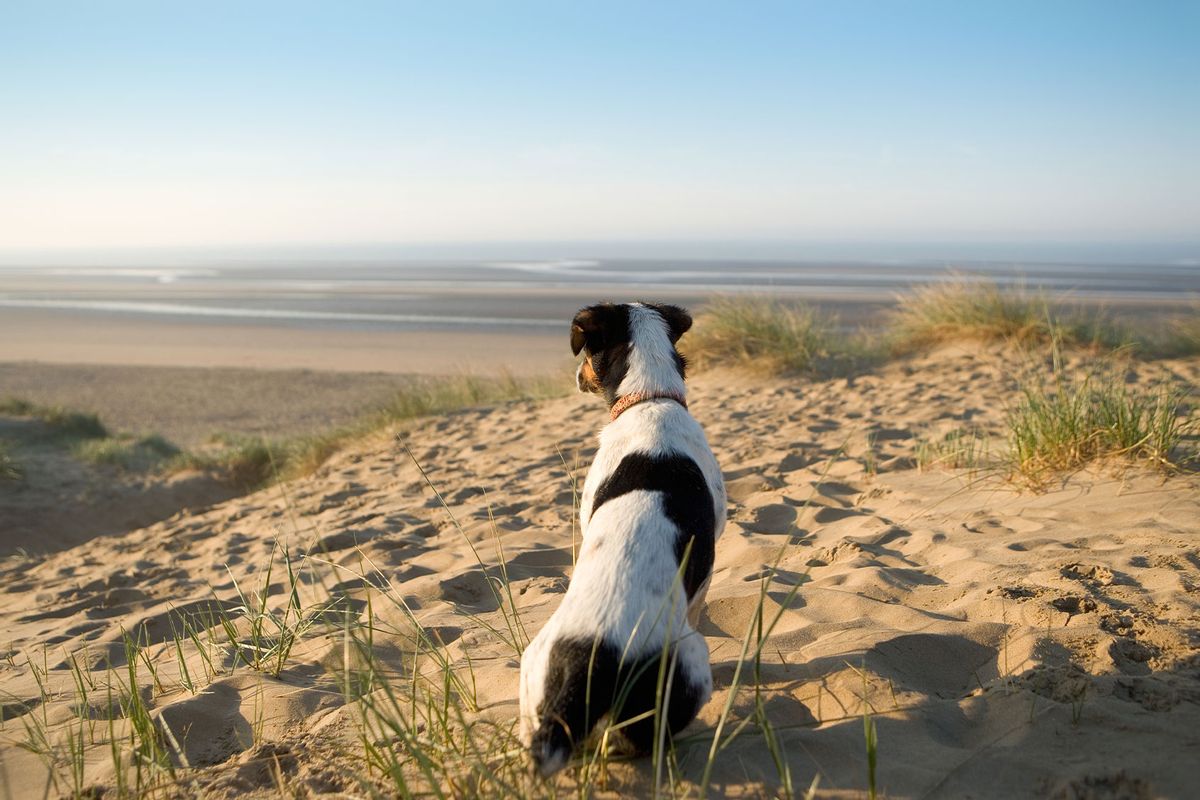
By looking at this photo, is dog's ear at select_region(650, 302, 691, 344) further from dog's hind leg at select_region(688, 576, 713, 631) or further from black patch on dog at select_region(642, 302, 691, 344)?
dog's hind leg at select_region(688, 576, 713, 631)

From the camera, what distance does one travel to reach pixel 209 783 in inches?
98.2

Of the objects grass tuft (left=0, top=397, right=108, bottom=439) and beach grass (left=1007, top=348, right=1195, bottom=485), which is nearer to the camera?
beach grass (left=1007, top=348, right=1195, bottom=485)

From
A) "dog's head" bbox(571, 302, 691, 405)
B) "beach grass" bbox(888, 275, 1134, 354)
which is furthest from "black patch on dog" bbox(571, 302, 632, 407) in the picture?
"beach grass" bbox(888, 275, 1134, 354)

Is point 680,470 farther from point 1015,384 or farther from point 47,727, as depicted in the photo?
point 1015,384

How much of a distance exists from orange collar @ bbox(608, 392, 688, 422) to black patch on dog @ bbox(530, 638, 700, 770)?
4.35 feet

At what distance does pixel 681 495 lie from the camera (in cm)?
270

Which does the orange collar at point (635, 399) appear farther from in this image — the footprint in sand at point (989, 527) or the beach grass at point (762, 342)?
the beach grass at point (762, 342)

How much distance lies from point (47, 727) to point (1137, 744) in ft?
11.9

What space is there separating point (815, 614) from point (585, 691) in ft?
5.20

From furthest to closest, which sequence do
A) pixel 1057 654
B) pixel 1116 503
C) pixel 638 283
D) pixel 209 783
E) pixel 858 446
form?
1. pixel 638 283
2. pixel 858 446
3. pixel 1116 503
4. pixel 1057 654
5. pixel 209 783

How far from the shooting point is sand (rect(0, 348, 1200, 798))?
2350mm

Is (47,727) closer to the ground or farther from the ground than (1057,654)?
closer to the ground

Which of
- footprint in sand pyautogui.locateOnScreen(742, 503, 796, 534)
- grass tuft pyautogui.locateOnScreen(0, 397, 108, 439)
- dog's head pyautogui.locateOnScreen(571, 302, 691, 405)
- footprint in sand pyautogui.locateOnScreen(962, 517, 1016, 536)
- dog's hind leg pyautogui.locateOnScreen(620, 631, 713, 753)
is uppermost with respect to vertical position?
dog's head pyautogui.locateOnScreen(571, 302, 691, 405)

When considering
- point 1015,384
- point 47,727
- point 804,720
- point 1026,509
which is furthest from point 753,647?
point 1015,384
